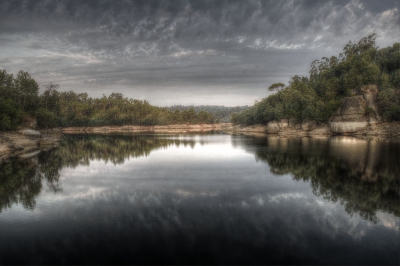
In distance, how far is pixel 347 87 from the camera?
70312mm

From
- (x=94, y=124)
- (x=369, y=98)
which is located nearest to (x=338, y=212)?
(x=369, y=98)

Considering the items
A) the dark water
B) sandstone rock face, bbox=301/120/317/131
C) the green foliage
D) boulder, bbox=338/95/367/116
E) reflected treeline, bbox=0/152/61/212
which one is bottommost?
the dark water

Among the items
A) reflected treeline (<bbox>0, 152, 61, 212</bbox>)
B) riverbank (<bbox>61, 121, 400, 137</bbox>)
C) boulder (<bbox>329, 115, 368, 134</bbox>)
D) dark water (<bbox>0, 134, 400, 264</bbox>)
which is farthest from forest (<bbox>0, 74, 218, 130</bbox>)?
boulder (<bbox>329, 115, 368, 134</bbox>)

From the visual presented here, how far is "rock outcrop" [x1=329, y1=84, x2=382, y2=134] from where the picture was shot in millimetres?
62438

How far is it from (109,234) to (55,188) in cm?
1188

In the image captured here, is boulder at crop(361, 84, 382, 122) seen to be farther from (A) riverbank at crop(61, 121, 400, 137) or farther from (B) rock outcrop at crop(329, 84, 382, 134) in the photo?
(A) riverbank at crop(61, 121, 400, 137)

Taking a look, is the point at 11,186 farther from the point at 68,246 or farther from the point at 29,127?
the point at 29,127

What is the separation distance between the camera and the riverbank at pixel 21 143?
40.4 meters

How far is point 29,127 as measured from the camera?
190 ft

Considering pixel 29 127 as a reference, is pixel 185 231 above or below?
below

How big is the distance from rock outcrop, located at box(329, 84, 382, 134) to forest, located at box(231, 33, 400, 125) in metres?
1.64

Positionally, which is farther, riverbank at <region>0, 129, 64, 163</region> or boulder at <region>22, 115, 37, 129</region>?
boulder at <region>22, 115, 37, 129</region>

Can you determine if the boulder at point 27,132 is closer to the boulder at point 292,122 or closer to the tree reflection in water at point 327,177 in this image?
the tree reflection in water at point 327,177

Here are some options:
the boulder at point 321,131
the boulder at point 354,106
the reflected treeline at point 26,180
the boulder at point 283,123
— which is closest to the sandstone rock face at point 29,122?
the reflected treeline at point 26,180
